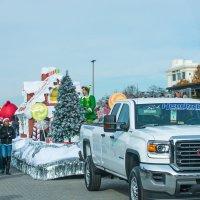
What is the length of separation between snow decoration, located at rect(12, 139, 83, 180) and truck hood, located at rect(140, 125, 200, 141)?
6457 millimetres

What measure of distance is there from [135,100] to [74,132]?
1450cm

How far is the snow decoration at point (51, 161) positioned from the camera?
15.5 meters

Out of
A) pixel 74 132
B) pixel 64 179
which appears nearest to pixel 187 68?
pixel 74 132

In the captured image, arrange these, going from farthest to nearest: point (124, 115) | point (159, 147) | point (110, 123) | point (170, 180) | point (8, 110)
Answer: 1. point (8, 110)
2. point (124, 115)
3. point (110, 123)
4. point (159, 147)
5. point (170, 180)

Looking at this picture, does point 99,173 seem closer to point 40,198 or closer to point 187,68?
point 40,198

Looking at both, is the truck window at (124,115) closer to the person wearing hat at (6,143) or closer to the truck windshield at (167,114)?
the truck windshield at (167,114)

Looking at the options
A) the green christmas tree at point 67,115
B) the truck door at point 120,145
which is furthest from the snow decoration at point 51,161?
the green christmas tree at point 67,115

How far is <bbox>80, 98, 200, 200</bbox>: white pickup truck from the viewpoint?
852 centimetres

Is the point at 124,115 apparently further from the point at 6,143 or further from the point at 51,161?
the point at 6,143

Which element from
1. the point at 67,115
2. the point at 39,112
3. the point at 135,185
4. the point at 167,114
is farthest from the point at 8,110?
the point at 135,185

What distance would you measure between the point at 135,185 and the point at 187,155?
3.70 feet

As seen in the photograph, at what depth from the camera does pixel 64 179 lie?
1590cm

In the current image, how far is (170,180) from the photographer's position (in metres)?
8.42

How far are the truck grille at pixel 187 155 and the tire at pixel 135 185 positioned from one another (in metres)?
0.76
